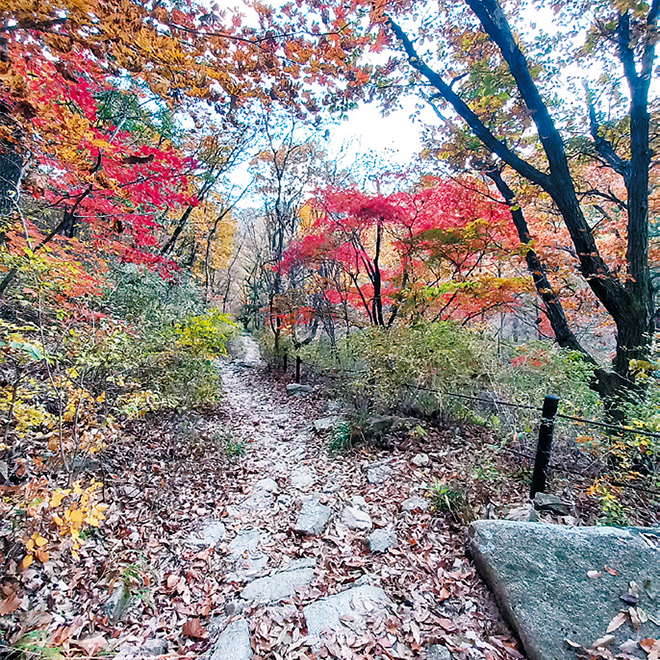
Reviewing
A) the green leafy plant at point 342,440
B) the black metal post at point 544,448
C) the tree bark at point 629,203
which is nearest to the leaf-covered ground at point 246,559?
the green leafy plant at point 342,440

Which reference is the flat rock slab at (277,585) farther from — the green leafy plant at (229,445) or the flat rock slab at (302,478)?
the green leafy plant at (229,445)

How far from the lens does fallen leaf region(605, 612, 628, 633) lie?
5.39 feet

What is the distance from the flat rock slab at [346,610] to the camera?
192 centimetres

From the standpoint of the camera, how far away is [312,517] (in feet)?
9.93

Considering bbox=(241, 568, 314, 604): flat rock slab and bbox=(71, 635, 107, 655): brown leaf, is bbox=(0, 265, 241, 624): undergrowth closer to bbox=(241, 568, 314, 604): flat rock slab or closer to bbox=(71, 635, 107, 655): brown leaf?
bbox=(71, 635, 107, 655): brown leaf

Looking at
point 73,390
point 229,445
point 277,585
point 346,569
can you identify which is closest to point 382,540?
point 346,569

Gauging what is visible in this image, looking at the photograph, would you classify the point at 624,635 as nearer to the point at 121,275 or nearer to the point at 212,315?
the point at 212,315

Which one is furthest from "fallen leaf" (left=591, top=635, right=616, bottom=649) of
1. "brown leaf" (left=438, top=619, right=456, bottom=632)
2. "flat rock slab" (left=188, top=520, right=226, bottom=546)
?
"flat rock slab" (left=188, top=520, right=226, bottom=546)

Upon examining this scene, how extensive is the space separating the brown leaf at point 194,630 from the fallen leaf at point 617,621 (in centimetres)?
234

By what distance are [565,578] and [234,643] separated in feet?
6.72

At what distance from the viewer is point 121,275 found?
21.8ft

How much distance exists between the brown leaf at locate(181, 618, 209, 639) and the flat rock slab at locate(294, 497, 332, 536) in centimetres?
103

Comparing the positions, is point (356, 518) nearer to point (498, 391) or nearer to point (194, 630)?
point (194, 630)

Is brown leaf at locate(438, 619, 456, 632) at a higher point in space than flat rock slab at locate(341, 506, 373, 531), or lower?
higher
